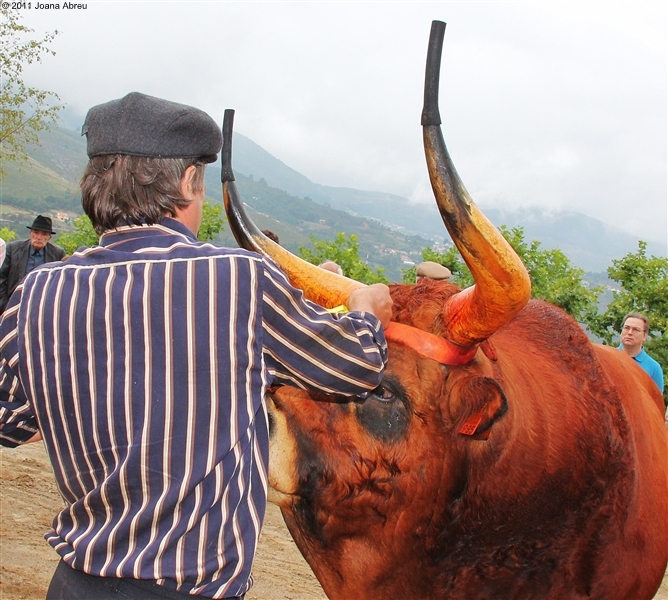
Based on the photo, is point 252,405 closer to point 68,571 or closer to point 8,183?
point 68,571

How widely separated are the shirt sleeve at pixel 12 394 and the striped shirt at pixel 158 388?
0.32 feet

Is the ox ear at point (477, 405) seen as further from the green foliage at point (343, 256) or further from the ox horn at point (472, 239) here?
the green foliage at point (343, 256)

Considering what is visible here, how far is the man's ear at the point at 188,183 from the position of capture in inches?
82.4

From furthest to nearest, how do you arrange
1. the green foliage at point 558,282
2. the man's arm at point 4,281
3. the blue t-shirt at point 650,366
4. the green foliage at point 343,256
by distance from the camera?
the green foliage at point 343,256, the green foliage at point 558,282, the man's arm at point 4,281, the blue t-shirt at point 650,366

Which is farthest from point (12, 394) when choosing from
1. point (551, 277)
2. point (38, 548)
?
point (551, 277)

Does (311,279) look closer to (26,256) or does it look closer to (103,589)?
(103,589)

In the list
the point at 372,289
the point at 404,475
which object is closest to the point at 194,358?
the point at 372,289

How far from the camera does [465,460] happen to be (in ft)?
9.75

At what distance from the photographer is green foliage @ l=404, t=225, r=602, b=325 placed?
12688mm

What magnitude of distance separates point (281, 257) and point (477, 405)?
1149 millimetres

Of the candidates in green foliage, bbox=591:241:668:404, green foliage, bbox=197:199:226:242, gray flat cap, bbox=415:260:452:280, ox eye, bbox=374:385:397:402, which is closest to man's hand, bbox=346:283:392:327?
ox eye, bbox=374:385:397:402

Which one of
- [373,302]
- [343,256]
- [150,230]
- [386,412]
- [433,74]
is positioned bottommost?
[343,256]

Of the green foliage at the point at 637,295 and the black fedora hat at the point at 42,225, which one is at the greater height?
the green foliage at the point at 637,295

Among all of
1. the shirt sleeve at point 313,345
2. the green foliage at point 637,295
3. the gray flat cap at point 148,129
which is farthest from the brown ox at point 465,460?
the green foliage at point 637,295
